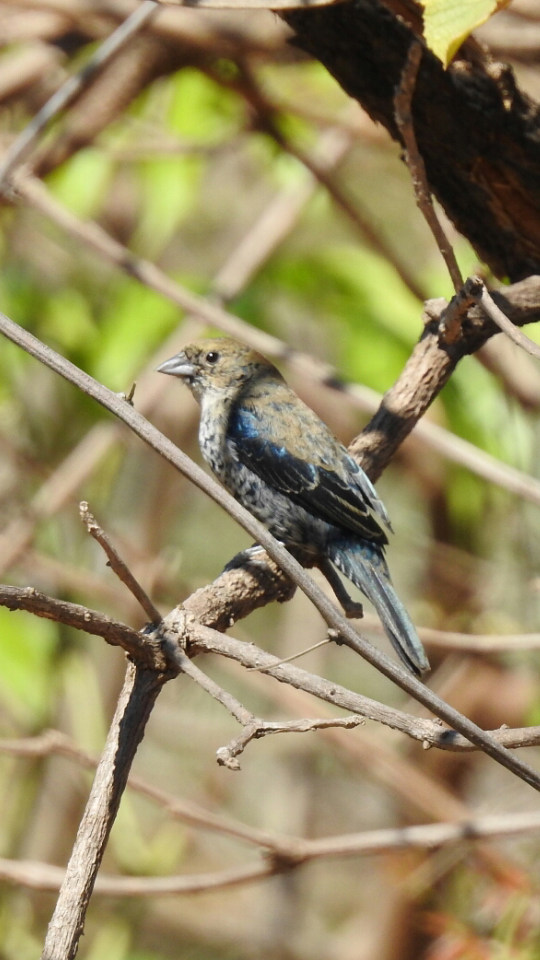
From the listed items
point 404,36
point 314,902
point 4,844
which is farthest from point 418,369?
point 314,902

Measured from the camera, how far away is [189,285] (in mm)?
3906

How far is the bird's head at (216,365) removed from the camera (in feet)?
12.0

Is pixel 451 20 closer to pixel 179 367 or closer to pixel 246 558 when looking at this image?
pixel 246 558

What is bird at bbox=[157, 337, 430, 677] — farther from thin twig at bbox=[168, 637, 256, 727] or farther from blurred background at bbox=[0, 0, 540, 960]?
thin twig at bbox=[168, 637, 256, 727]

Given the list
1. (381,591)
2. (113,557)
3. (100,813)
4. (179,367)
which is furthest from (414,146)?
(100,813)

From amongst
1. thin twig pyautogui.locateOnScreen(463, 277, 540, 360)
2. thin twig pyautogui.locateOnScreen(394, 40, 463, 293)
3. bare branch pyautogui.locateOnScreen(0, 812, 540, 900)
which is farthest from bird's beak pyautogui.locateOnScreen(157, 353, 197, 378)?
bare branch pyautogui.locateOnScreen(0, 812, 540, 900)

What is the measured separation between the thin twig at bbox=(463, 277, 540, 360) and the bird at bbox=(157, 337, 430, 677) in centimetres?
77

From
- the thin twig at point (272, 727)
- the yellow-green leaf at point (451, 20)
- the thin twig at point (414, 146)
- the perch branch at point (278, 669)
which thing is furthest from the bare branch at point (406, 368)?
the thin twig at point (272, 727)

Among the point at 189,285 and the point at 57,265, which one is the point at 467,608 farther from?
the point at 57,265

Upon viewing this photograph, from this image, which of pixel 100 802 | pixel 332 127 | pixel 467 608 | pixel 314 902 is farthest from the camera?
pixel 314 902

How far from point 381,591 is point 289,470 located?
55 centimetres

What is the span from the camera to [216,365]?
3.69 metres

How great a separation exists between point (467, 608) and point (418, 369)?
262cm

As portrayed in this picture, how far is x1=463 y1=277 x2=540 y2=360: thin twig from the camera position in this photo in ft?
6.00
